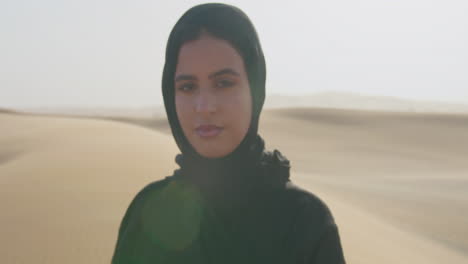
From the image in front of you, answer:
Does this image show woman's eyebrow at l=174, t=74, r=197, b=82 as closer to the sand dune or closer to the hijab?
the hijab

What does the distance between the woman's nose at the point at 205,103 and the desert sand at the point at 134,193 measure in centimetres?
257

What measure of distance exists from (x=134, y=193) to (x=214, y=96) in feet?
13.2

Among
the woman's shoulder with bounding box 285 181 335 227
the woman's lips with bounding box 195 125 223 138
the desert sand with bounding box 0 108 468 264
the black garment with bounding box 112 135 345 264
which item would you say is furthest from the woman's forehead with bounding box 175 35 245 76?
the desert sand with bounding box 0 108 468 264

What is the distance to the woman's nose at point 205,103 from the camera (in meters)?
1.65

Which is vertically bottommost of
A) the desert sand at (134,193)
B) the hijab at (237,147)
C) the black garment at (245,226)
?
the desert sand at (134,193)

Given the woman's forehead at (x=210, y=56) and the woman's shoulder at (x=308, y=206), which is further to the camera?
the woman's forehead at (x=210, y=56)

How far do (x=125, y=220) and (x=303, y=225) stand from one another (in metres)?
0.85

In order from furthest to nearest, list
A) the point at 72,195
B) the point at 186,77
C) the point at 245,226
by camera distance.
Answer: the point at 72,195 → the point at 186,77 → the point at 245,226

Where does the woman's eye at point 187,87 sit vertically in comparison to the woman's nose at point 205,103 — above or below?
above

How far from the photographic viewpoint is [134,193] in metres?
5.41

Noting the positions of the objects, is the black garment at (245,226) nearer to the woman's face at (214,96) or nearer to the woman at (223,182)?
the woman at (223,182)

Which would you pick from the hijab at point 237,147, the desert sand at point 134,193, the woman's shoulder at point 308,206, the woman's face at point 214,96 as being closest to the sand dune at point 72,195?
the desert sand at point 134,193

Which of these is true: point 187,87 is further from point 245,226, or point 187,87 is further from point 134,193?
point 134,193

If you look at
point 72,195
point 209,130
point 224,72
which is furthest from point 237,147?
point 72,195
